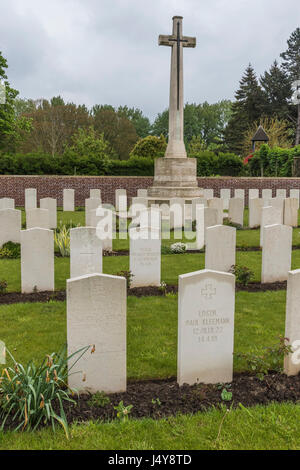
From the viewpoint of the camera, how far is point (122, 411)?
10.6ft

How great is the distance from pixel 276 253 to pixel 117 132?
47.9 meters

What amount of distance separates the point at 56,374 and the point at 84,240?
3.49m

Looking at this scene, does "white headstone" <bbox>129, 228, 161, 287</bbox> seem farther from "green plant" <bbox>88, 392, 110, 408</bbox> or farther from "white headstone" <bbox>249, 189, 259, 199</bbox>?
"white headstone" <bbox>249, 189, 259, 199</bbox>

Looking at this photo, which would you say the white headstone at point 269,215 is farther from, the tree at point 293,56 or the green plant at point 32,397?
the tree at point 293,56

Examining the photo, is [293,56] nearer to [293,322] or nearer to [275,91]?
[275,91]

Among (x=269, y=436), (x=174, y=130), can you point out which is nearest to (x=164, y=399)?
(x=269, y=436)

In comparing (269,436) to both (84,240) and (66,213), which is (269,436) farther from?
(66,213)

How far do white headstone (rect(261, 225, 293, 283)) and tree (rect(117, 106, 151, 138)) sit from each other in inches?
2276

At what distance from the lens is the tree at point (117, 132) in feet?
170

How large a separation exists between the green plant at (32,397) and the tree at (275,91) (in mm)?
46385

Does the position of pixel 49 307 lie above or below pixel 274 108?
below

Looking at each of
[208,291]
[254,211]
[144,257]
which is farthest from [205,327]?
[254,211]

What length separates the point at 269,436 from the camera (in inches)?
118

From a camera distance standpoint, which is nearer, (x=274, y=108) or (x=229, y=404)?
(x=229, y=404)
